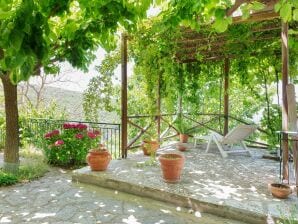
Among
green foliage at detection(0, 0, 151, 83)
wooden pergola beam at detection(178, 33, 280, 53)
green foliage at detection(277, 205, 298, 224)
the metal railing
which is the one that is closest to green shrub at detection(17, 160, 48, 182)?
the metal railing

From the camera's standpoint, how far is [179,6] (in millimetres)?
3822

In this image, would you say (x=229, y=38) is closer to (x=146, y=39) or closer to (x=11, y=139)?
(x=146, y=39)

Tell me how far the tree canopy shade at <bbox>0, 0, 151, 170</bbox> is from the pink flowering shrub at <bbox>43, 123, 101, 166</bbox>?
844mm

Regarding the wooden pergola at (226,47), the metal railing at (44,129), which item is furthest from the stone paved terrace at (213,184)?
the metal railing at (44,129)

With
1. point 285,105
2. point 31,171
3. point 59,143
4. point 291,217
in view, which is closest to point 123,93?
point 59,143

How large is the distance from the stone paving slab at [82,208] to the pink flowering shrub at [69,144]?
1243mm

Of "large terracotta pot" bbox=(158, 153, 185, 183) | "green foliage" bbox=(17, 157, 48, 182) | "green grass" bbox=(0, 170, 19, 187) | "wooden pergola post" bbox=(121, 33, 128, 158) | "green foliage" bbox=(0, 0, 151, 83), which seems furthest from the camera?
"wooden pergola post" bbox=(121, 33, 128, 158)

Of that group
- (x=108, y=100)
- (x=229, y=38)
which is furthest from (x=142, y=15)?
(x=108, y=100)

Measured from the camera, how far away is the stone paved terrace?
11.5 ft

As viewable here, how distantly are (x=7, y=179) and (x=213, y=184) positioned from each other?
3380 mm

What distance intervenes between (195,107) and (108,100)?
2.86 meters

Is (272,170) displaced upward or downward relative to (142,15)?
downward

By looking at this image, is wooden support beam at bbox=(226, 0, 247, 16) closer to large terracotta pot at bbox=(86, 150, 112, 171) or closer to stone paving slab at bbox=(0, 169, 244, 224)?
stone paving slab at bbox=(0, 169, 244, 224)

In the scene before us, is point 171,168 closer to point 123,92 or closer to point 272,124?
point 123,92
